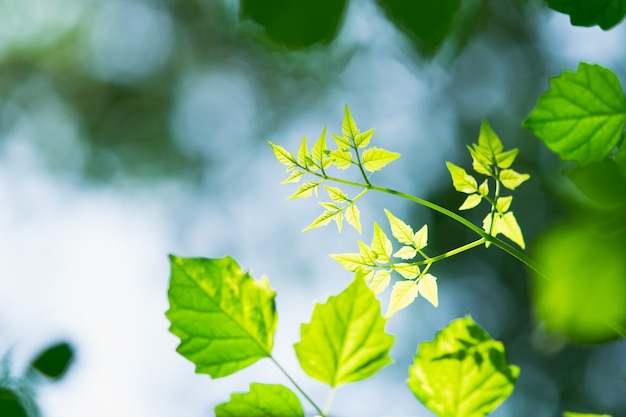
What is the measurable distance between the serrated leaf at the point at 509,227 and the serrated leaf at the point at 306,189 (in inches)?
7.1

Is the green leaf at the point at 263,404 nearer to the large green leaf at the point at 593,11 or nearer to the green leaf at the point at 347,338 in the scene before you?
the green leaf at the point at 347,338

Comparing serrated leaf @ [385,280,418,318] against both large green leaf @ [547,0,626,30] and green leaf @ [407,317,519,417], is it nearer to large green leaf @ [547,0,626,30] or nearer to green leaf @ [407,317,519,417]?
green leaf @ [407,317,519,417]

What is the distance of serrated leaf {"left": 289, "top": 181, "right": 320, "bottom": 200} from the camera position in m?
0.53

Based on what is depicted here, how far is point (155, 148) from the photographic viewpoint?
5.34 m

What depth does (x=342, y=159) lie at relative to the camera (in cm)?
52

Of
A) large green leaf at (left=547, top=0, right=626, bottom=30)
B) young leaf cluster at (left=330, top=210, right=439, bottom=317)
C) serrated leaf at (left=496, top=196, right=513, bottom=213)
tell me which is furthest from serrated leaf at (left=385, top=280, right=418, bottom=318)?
large green leaf at (left=547, top=0, right=626, bottom=30)

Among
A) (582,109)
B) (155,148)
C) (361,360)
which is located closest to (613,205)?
(582,109)

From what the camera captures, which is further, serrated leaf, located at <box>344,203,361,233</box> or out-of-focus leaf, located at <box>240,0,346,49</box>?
serrated leaf, located at <box>344,203,361,233</box>

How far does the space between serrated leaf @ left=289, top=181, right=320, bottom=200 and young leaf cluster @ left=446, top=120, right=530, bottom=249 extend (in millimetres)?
141

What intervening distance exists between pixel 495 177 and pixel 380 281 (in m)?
0.14

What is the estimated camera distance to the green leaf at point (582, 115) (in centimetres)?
39

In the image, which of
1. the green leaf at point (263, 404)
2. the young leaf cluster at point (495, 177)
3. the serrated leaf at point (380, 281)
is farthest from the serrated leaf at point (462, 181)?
the green leaf at point (263, 404)

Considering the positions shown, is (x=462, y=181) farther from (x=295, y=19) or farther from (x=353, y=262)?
(x=295, y=19)

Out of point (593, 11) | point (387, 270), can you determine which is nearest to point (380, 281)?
point (387, 270)
